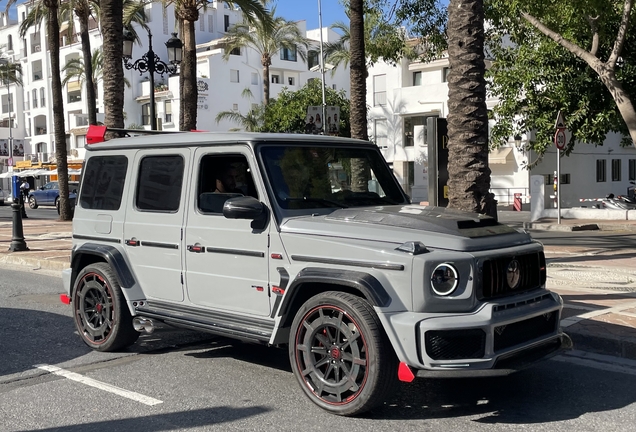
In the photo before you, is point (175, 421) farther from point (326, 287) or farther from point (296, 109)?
point (296, 109)

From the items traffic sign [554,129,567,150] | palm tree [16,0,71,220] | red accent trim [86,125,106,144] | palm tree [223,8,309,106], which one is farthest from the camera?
palm tree [223,8,309,106]

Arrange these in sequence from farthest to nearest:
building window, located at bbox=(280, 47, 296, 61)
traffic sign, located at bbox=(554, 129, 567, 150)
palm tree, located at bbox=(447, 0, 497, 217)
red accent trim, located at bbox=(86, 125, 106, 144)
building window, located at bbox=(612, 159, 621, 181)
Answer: building window, located at bbox=(280, 47, 296, 61) → building window, located at bbox=(612, 159, 621, 181) → traffic sign, located at bbox=(554, 129, 567, 150) → palm tree, located at bbox=(447, 0, 497, 217) → red accent trim, located at bbox=(86, 125, 106, 144)

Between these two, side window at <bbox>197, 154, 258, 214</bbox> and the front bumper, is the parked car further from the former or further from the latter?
the front bumper

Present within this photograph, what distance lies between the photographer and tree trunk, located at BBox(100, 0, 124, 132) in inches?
567

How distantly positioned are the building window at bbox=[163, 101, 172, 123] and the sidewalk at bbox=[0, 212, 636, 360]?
42020 mm

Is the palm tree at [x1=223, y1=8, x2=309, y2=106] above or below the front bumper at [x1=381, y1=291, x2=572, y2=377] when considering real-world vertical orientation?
above

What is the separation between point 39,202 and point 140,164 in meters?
40.0

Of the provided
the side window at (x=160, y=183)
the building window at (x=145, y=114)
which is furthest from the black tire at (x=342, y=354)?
the building window at (x=145, y=114)

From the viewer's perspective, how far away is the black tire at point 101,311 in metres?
6.60

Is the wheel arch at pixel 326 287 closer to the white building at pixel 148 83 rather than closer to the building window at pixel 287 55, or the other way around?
the white building at pixel 148 83

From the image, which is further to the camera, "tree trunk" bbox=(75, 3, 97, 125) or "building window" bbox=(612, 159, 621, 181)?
"building window" bbox=(612, 159, 621, 181)

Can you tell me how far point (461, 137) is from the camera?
8.92 meters

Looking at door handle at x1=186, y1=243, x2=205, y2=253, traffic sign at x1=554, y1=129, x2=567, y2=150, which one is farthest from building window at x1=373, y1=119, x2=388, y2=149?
door handle at x1=186, y1=243, x2=205, y2=253

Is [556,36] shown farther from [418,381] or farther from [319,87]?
[319,87]
